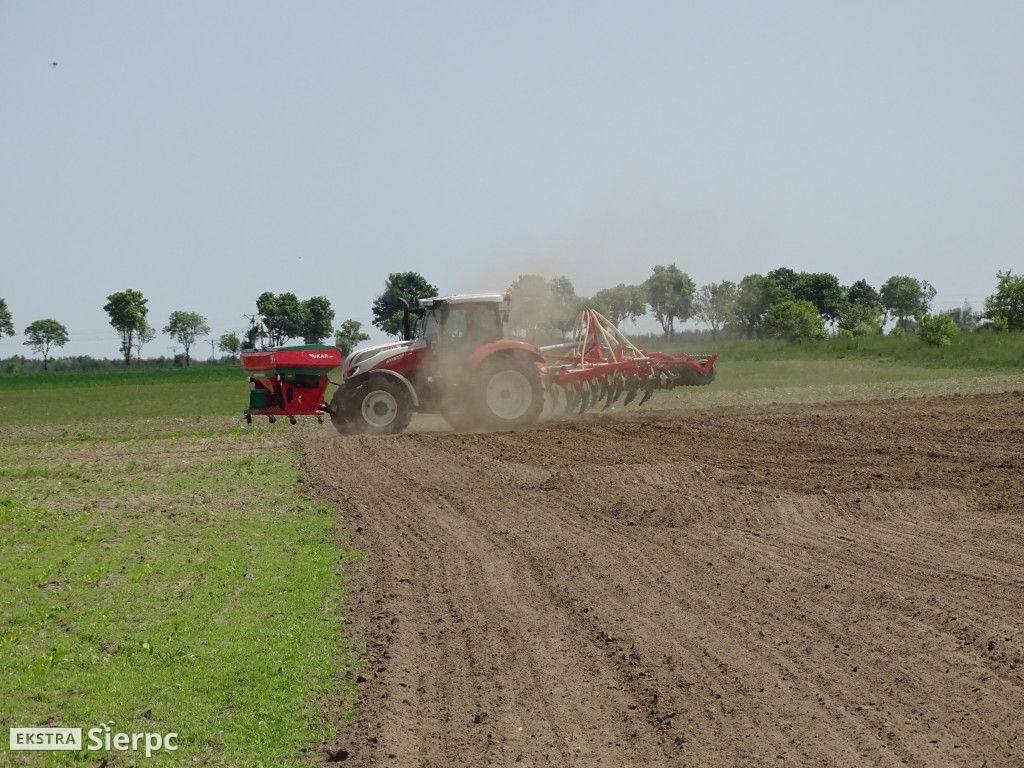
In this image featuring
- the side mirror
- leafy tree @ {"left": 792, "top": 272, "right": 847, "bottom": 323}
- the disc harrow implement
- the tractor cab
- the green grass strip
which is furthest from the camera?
leafy tree @ {"left": 792, "top": 272, "right": 847, "bottom": 323}

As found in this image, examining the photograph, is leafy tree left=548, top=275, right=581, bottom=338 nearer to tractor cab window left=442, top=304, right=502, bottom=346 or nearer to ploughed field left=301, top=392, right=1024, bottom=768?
tractor cab window left=442, top=304, right=502, bottom=346

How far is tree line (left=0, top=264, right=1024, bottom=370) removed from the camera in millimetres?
23203

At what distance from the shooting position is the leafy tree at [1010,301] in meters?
63.7

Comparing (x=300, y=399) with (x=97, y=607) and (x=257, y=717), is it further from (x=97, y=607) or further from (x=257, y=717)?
(x=257, y=717)

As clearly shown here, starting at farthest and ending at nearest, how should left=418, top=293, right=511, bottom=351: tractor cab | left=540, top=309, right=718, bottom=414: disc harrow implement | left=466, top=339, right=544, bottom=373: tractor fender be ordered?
left=540, top=309, right=718, bottom=414: disc harrow implement → left=418, top=293, right=511, bottom=351: tractor cab → left=466, top=339, right=544, bottom=373: tractor fender

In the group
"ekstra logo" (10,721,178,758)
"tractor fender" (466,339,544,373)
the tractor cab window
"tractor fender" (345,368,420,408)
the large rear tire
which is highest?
the tractor cab window

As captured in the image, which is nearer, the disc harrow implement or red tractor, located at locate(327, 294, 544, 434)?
red tractor, located at locate(327, 294, 544, 434)

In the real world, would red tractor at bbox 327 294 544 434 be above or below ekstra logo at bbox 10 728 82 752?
above

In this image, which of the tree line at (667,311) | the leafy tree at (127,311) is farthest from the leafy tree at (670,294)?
the leafy tree at (127,311)

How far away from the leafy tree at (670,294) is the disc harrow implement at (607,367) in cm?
1994

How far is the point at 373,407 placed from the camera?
2061 centimetres

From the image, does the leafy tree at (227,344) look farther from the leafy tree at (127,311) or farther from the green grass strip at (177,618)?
the green grass strip at (177,618)

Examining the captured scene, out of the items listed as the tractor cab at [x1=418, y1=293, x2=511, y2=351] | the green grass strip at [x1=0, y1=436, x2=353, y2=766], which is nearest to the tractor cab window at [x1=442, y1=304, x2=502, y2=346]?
the tractor cab at [x1=418, y1=293, x2=511, y2=351]

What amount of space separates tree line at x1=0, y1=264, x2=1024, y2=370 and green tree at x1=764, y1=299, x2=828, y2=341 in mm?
104
